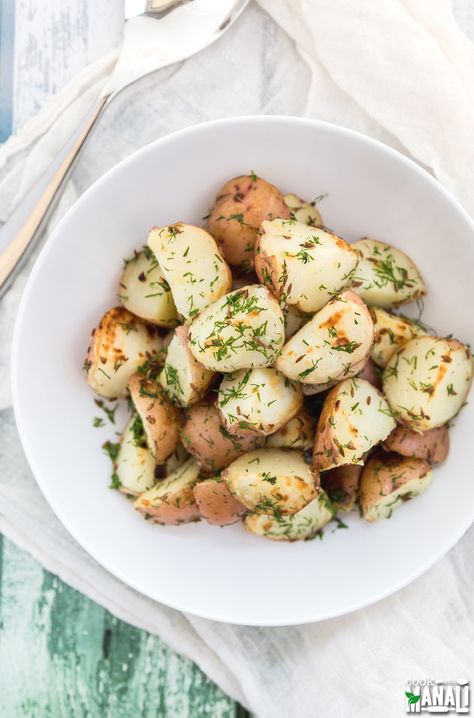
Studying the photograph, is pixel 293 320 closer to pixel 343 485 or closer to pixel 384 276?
pixel 384 276

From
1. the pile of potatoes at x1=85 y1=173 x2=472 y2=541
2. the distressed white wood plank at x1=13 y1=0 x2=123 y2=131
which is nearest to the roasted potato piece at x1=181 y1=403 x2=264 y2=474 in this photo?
the pile of potatoes at x1=85 y1=173 x2=472 y2=541

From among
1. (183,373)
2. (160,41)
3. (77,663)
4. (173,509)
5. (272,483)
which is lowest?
(77,663)

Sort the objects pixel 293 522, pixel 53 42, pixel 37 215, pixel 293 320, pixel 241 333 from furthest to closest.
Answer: pixel 53 42 < pixel 37 215 < pixel 293 522 < pixel 293 320 < pixel 241 333

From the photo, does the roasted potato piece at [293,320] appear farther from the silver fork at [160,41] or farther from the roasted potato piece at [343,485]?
the silver fork at [160,41]

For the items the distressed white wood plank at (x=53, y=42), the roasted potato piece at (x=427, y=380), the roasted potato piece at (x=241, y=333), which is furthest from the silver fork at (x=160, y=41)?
the roasted potato piece at (x=427, y=380)

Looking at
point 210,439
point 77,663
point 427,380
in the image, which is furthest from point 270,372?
point 77,663

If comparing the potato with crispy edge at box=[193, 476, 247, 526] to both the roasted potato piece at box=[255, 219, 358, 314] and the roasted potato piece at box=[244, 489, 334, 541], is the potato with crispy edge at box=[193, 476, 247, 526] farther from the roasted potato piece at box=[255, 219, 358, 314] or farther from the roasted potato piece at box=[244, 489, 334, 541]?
the roasted potato piece at box=[255, 219, 358, 314]
